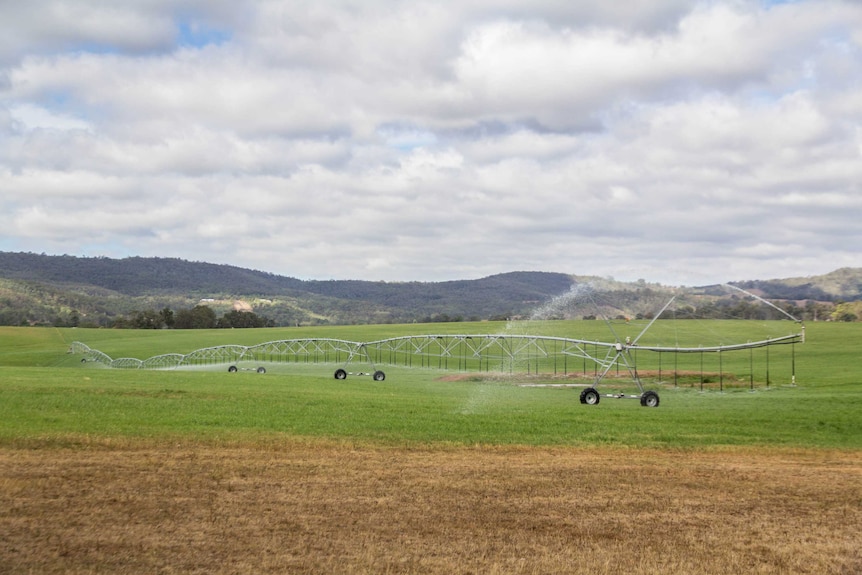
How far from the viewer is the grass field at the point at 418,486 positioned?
13656 millimetres

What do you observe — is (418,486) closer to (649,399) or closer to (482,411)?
(482,411)

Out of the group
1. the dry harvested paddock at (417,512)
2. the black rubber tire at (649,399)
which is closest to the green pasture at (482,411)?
the black rubber tire at (649,399)

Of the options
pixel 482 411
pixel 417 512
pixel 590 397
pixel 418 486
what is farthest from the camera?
pixel 590 397

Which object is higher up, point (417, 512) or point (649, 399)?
point (649, 399)

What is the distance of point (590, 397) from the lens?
130ft

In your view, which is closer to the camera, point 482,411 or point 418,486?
point 418,486

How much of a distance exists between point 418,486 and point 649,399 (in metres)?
23.5

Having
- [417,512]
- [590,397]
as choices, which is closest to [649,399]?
[590,397]

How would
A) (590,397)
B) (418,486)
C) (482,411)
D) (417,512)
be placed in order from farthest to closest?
(590,397) < (482,411) < (418,486) < (417,512)

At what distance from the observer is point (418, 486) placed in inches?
744

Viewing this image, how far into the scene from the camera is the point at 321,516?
1595cm

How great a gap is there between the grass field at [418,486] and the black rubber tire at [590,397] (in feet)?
5.48

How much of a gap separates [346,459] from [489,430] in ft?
24.3

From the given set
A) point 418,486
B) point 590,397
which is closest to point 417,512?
point 418,486
